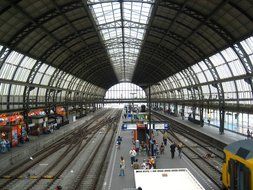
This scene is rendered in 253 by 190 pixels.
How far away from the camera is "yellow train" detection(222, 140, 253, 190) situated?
14.4 m

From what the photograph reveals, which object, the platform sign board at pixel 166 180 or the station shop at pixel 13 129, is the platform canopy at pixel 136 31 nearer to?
the station shop at pixel 13 129

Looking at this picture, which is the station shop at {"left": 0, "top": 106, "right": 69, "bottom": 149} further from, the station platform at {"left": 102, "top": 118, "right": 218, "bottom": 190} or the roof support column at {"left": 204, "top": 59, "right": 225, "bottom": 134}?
the roof support column at {"left": 204, "top": 59, "right": 225, "bottom": 134}

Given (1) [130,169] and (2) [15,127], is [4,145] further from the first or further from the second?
(1) [130,169]

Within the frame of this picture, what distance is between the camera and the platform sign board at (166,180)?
13.0 meters

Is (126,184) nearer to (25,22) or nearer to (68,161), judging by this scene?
(68,161)

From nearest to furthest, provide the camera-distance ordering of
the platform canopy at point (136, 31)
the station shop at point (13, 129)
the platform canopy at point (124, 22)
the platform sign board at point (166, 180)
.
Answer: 1. the platform sign board at point (166, 180)
2. the platform canopy at point (124, 22)
3. the platform canopy at point (136, 31)
4. the station shop at point (13, 129)

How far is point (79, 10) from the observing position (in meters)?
34.0

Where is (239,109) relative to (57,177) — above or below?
above

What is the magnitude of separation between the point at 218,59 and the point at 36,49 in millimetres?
24091

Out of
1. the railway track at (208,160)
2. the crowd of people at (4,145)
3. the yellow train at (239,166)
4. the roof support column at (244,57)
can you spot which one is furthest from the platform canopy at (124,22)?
the yellow train at (239,166)

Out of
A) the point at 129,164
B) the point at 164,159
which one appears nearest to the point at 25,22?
the point at 129,164

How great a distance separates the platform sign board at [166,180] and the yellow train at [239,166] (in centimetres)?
261

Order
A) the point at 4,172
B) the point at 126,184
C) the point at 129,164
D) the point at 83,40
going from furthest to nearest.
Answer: the point at 83,40 < the point at 129,164 < the point at 4,172 < the point at 126,184

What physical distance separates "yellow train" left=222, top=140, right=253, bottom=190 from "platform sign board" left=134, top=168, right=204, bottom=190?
261cm
